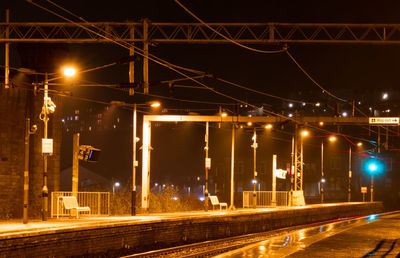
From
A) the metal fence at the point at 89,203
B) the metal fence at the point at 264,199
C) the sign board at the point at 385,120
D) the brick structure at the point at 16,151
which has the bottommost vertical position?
the metal fence at the point at 264,199

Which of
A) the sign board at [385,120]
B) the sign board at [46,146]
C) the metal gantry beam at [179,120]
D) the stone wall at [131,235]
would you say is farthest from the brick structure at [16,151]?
the sign board at [385,120]

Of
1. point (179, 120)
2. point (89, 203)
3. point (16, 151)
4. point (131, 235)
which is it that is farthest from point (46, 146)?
point (179, 120)

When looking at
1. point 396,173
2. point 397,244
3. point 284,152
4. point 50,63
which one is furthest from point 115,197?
point 396,173

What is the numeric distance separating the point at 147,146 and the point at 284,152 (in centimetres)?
5270

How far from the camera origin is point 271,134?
84.0 metres

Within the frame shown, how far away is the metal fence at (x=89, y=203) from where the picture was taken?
26.1 metres

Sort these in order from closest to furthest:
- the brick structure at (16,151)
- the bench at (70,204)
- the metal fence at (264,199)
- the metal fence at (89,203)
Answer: the brick structure at (16,151) < the bench at (70,204) < the metal fence at (89,203) < the metal fence at (264,199)

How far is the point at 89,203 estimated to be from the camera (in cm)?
2830

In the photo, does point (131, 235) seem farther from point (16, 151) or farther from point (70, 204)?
point (16, 151)

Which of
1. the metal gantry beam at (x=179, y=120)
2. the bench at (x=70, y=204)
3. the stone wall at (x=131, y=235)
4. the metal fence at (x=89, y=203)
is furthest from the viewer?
the metal gantry beam at (x=179, y=120)

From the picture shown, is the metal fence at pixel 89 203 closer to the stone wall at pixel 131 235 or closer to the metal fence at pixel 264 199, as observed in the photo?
the stone wall at pixel 131 235

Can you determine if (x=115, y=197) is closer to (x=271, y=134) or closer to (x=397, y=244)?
(x=397, y=244)

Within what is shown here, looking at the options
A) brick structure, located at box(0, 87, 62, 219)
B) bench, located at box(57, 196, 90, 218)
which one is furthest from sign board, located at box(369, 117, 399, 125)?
brick structure, located at box(0, 87, 62, 219)

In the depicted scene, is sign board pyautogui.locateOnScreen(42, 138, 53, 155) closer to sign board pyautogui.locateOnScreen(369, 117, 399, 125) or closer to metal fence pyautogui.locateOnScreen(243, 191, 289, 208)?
sign board pyautogui.locateOnScreen(369, 117, 399, 125)
